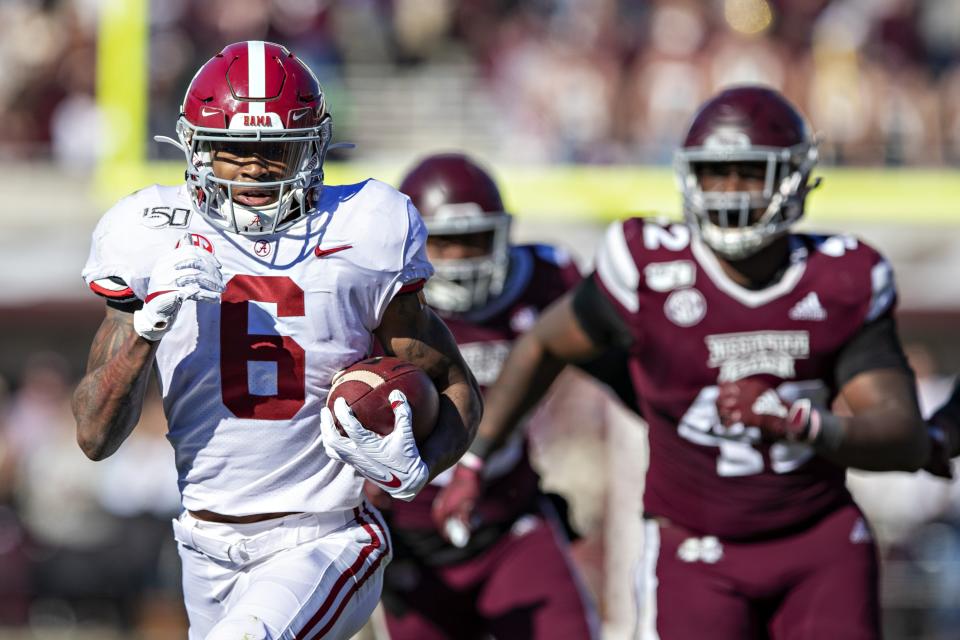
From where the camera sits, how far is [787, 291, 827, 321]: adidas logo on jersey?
417 cm

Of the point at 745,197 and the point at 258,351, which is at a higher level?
the point at 745,197

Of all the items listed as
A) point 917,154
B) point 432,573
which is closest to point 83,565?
point 432,573

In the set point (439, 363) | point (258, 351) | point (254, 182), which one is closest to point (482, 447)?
point (439, 363)

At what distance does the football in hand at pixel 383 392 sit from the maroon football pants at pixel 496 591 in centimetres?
154

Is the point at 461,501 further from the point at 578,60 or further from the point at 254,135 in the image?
the point at 578,60

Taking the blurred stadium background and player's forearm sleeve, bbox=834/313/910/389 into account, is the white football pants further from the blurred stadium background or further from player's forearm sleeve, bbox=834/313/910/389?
the blurred stadium background

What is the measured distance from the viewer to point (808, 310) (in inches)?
164

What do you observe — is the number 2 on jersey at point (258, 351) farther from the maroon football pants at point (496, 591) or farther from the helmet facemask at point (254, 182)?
the maroon football pants at point (496, 591)

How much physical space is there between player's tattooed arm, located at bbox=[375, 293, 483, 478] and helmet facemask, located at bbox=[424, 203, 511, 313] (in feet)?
4.49

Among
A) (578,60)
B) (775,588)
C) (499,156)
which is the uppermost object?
(578,60)

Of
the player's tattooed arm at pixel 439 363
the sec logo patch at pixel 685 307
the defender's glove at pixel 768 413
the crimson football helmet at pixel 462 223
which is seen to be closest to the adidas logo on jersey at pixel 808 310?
the sec logo patch at pixel 685 307

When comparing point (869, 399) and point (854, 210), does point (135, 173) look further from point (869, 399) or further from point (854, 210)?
point (869, 399)

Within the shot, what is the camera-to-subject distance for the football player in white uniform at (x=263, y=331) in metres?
3.41

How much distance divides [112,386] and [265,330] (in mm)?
352
